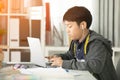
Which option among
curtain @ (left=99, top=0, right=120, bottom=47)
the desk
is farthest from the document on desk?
curtain @ (left=99, top=0, right=120, bottom=47)

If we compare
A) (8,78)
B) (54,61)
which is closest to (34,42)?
(54,61)

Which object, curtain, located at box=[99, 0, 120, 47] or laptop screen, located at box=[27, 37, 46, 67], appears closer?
laptop screen, located at box=[27, 37, 46, 67]

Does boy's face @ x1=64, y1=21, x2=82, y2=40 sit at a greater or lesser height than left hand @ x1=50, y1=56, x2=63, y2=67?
greater

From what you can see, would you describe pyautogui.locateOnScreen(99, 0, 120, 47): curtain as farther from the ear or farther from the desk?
the desk

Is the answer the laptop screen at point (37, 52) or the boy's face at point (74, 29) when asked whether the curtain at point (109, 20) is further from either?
the laptop screen at point (37, 52)

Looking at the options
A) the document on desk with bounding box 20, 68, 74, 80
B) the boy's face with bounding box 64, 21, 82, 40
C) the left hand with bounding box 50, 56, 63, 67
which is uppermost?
the boy's face with bounding box 64, 21, 82, 40

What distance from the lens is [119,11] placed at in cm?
335

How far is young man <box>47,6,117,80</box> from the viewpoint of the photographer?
189 centimetres

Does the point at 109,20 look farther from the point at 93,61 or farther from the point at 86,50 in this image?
the point at 93,61

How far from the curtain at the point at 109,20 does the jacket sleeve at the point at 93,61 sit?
55.2 inches

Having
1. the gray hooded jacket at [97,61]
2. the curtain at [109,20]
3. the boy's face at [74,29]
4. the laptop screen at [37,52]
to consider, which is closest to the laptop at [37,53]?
the laptop screen at [37,52]

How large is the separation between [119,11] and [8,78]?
219cm

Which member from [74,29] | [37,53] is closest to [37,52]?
[37,53]

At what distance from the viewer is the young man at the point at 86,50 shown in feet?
6.20
